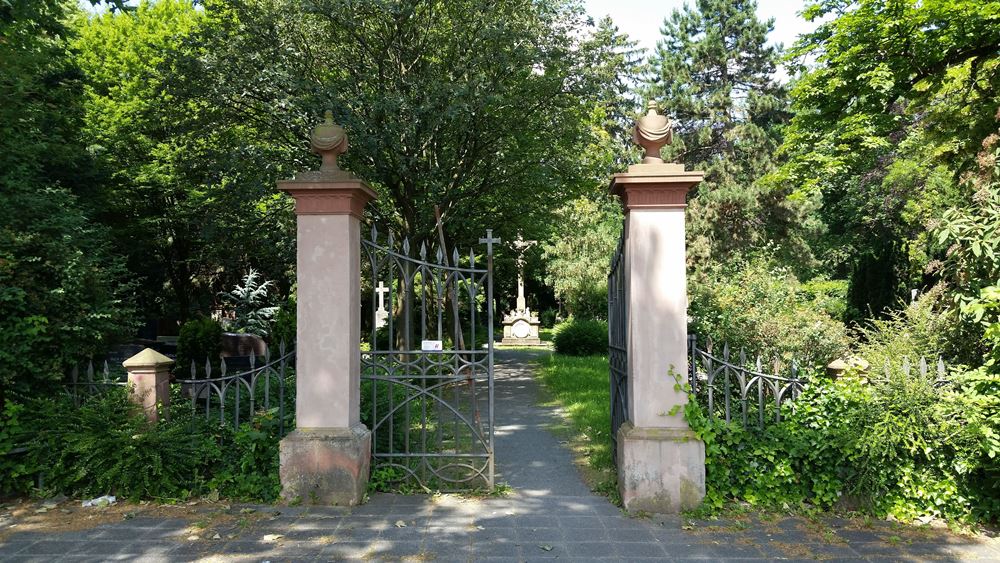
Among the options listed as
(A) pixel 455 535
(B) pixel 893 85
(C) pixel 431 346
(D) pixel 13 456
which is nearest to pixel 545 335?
(B) pixel 893 85

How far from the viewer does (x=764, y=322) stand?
8.93 metres

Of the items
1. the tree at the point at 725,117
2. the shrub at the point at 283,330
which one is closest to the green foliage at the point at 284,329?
the shrub at the point at 283,330

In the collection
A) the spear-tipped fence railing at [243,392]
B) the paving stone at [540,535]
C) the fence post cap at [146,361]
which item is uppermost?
the fence post cap at [146,361]

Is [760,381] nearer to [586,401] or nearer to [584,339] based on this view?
[586,401]

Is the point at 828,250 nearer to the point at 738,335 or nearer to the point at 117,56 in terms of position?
the point at 738,335

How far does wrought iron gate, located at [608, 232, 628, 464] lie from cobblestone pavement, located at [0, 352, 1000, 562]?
0.93 m

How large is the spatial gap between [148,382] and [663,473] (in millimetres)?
4705

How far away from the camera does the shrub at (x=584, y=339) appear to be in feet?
69.2

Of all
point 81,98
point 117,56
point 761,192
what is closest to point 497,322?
point 761,192

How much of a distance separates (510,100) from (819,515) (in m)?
9.11

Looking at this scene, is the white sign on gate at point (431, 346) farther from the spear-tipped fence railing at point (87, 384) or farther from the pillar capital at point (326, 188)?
the spear-tipped fence railing at point (87, 384)

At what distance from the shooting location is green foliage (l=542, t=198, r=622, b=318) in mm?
28062

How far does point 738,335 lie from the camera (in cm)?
902

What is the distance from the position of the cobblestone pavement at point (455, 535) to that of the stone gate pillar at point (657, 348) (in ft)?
1.06
